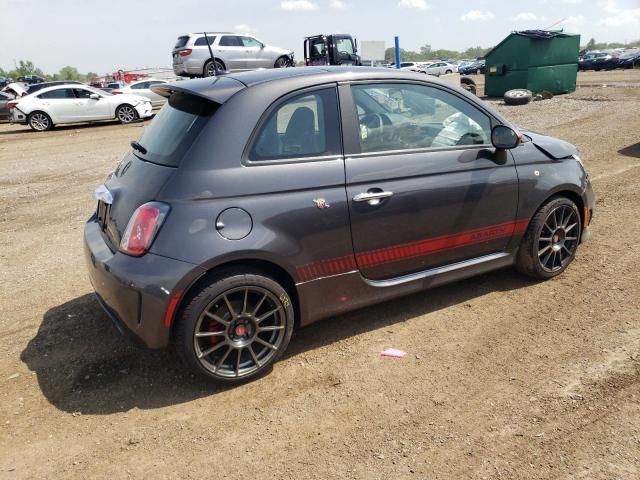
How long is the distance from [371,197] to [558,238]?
1925 millimetres

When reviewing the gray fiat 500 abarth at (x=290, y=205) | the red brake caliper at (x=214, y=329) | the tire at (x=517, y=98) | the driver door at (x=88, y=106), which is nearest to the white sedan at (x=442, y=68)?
the tire at (x=517, y=98)

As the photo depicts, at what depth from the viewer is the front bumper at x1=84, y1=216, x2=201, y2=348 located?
2.84 meters

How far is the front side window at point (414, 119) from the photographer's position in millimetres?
3461

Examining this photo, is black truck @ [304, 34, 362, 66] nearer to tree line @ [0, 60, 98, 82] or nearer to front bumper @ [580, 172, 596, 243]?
front bumper @ [580, 172, 596, 243]

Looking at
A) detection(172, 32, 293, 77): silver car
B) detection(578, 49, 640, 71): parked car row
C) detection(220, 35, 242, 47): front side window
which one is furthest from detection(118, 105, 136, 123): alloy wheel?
detection(578, 49, 640, 71): parked car row

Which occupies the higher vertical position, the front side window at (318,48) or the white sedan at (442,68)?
the front side window at (318,48)

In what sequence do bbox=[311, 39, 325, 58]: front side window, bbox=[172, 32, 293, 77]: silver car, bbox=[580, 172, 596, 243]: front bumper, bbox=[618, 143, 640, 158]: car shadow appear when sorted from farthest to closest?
bbox=[311, 39, 325, 58]: front side window < bbox=[172, 32, 293, 77]: silver car < bbox=[618, 143, 640, 158]: car shadow < bbox=[580, 172, 596, 243]: front bumper

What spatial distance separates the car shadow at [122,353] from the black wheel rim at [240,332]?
187mm

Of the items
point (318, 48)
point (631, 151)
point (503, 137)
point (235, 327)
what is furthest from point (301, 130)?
point (318, 48)

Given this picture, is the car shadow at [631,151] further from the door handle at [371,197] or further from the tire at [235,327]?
the tire at [235,327]

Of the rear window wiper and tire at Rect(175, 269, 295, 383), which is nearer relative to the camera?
tire at Rect(175, 269, 295, 383)

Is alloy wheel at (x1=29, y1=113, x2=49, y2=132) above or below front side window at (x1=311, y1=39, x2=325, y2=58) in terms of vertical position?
below

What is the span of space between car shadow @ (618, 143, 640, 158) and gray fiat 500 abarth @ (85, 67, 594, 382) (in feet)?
19.3

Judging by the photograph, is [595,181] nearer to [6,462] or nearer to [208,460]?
[208,460]
